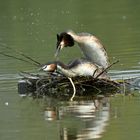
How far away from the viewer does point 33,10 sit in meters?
40.2

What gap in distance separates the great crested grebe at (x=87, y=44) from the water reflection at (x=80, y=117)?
133 cm

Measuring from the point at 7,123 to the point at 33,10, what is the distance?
27512mm

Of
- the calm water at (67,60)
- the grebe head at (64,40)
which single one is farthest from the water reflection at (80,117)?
the grebe head at (64,40)

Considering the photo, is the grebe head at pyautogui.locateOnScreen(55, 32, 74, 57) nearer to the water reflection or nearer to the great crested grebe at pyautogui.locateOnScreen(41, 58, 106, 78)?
the great crested grebe at pyautogui.locateOnScreen(41, 58, 106, 78)

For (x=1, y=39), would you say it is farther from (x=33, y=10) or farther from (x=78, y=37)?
(x=33, y=10)

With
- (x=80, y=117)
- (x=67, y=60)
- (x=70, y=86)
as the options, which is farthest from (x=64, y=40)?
(x=67, y=60)

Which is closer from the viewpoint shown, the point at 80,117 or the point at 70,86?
the point at 80,117

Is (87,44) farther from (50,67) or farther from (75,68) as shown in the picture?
(50,67)

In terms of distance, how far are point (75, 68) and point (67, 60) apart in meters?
4.39

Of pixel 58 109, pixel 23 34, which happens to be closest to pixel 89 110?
pixel 58 109

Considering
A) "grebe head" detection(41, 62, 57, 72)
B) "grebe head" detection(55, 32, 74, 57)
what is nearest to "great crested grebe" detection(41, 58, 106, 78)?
"grebe head" detection(41, 62, 57, 72)

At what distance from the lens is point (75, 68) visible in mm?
15758

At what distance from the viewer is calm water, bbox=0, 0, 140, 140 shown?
1209 centimetres

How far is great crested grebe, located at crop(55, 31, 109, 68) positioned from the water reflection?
1.33 metres
